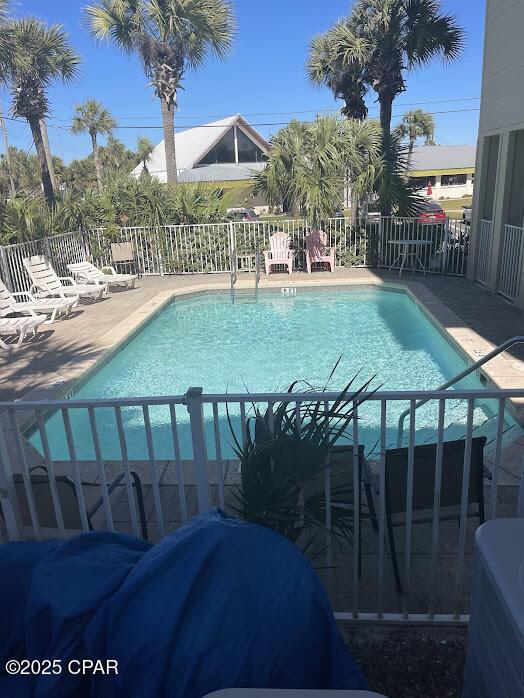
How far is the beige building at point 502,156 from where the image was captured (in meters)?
7.88

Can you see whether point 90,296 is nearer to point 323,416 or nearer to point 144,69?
point 323,416

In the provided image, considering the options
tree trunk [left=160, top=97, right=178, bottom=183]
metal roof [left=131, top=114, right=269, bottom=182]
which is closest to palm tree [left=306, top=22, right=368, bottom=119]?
tree trunk [left=160, top=97, right=178, bottom=183]

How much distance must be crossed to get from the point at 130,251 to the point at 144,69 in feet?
29.7

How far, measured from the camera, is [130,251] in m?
12.6

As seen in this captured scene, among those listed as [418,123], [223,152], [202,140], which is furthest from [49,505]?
[418,123]

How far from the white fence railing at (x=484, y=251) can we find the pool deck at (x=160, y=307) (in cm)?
26

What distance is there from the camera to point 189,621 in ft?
4.24

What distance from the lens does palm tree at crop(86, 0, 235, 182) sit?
15570 millimetres

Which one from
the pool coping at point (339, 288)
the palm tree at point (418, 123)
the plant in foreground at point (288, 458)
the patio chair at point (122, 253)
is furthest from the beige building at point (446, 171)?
the plant in foreground at point (288, 458)

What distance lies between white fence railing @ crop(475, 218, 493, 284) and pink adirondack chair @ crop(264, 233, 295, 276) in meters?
4.31

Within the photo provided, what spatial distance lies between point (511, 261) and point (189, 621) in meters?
8.80

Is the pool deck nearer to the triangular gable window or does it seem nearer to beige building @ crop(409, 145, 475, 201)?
the triangular gable window

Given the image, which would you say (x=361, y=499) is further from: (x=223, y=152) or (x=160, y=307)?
(x=223, y=152)

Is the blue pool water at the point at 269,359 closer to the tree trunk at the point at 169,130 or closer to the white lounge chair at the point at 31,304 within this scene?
the white lounge chair at the point at 31,304
